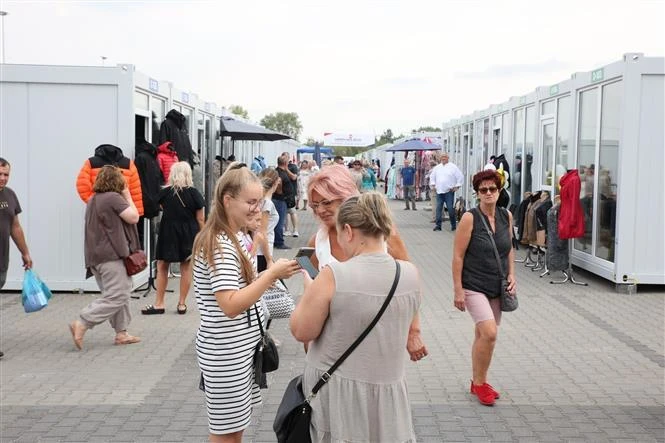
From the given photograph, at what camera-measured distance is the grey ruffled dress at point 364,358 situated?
3.23 metres

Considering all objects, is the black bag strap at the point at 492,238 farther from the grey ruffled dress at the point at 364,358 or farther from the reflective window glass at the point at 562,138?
the reflective window glass at the point at 562,138

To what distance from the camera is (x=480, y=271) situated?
6.28 metres

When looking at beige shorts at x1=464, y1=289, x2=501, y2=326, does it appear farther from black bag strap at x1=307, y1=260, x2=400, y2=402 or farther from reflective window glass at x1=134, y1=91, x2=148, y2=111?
reflective window glass at x1=134, y1=91, x2=148, y2=111

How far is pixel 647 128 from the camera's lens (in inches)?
441

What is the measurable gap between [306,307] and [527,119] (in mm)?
14671

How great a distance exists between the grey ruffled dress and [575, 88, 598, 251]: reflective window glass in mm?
9769

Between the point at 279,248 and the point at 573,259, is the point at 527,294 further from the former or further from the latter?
the point at 279,248

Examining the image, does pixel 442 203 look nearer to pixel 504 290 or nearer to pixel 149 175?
pixel 149 175

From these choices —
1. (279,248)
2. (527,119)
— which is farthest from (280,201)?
Result: (527,119)

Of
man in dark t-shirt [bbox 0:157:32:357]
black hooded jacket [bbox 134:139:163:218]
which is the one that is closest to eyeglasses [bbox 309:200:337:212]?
man in dark t-shirt [bbox 0:157:32:357]

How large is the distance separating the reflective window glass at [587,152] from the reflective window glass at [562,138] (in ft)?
2.13

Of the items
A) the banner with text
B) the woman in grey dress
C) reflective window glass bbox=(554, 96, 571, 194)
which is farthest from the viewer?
the banner with text

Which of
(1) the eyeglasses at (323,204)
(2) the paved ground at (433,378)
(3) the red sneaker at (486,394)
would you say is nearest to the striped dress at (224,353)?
(1) the eyeglasses at (323,204)

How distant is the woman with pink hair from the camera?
4016 mm
